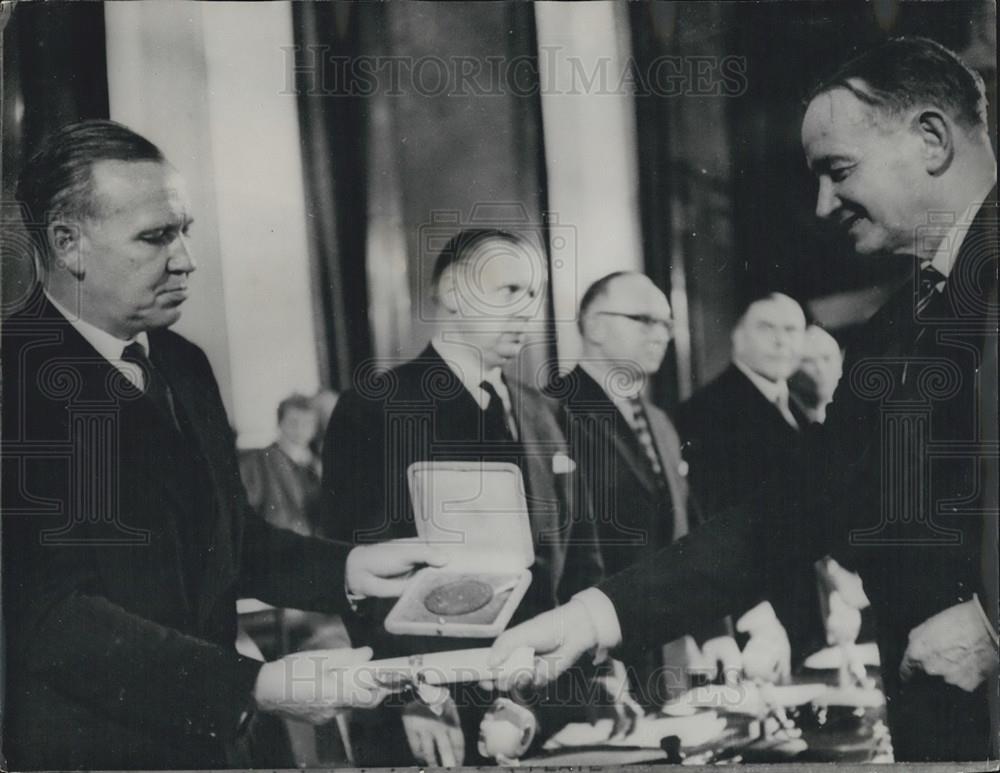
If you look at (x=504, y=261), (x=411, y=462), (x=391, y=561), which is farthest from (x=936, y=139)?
(x=391, y=561)

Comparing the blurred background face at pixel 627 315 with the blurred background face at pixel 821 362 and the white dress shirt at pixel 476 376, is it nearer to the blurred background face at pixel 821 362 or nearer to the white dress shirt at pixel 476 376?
the white dress shirt at pixel 476 376

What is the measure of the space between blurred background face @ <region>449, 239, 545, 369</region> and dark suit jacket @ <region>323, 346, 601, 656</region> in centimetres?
14

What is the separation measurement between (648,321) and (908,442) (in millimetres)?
911

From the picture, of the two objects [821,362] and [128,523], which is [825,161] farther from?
[128,523]

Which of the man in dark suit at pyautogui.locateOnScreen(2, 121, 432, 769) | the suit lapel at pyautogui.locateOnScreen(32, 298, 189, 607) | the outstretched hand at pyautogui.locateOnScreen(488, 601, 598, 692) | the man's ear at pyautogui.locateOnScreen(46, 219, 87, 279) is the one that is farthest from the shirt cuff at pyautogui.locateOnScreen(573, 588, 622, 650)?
the man's ear at pyautogui.locateOnScreen(46, 219, 87, 279)

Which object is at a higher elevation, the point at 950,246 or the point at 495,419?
the point at 950,246

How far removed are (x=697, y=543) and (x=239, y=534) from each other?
1.45 m

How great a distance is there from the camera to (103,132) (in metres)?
3.20

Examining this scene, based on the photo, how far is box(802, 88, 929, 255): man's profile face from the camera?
10.6 ft

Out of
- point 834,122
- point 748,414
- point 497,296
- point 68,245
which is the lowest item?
point 748,414

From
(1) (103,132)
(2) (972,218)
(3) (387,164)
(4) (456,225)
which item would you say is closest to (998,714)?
(2) (972,218)

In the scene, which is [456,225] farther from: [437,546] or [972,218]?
[972,218]

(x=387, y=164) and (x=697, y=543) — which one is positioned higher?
(x=387, y=164)

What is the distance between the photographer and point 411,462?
126 inches
